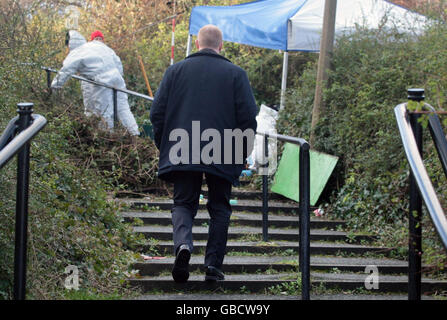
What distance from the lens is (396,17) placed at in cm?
998

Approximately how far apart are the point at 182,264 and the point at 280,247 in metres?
1.87

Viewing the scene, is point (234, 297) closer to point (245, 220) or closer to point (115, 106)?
point (245, 220)

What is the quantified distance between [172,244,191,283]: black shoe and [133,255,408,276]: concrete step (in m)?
0.70

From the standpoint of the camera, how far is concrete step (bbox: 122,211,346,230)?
677cm

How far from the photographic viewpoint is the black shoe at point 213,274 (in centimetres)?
479

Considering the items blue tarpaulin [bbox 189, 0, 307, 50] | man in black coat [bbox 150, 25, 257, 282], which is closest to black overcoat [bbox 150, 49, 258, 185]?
man in black coat [bbox 150, 25, 257, 282]

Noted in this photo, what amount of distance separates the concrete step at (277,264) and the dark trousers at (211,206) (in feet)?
1.99

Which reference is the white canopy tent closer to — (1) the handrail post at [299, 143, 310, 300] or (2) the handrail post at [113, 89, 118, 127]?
(2) the handrail post at [113, 89, 118, 127]

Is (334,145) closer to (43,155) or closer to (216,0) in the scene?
(43,155)

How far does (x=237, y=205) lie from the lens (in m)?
7.60

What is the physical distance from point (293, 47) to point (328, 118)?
2.19 metres

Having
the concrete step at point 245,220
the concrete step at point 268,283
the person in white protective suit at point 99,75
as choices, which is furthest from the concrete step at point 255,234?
the person in white protective suit at point 99,75

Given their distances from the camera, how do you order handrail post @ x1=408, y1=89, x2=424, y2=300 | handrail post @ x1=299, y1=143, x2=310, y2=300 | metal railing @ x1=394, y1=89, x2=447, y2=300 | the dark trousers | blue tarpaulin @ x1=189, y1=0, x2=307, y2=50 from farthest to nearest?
blue tarpaulin @ x1=189, y1=0, x2=307, y2=50 < the dark trousers < handrail post @ x1=299, y1=143, x2=310, y2=300 < handrail post @ x1=408, y1=89, x2=424, y2=300 < metal railing @ x1=394, y1=89, x2=447, y2=300
